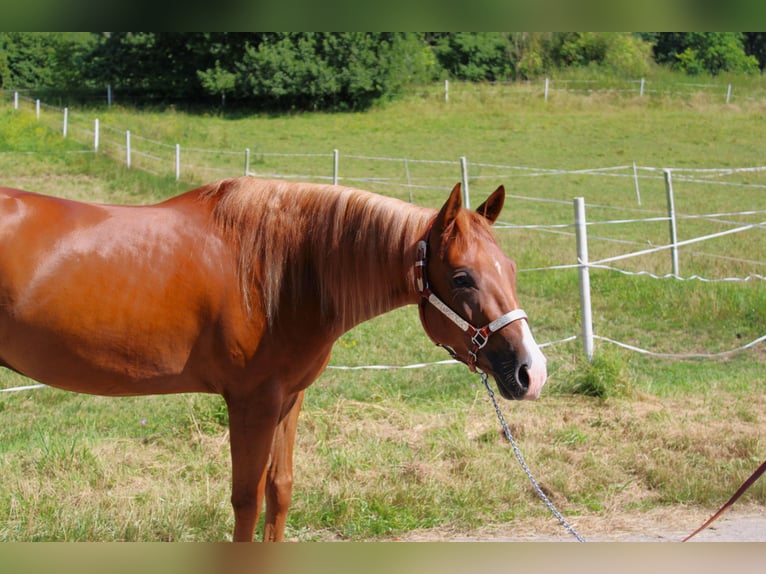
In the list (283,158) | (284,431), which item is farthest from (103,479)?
(283,158)

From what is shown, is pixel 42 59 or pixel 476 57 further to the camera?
pixel 476 57

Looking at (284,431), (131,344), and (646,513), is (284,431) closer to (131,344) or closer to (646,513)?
(131,344)

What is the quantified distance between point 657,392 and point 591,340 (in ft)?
2.54

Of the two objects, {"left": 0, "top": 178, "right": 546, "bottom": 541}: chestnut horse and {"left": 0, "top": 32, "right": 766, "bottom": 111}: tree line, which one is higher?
{"left": 0, "top": 32, "right": 766, "bottom": 111}: tree line

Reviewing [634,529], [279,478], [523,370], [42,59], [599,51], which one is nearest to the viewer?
[523,370]

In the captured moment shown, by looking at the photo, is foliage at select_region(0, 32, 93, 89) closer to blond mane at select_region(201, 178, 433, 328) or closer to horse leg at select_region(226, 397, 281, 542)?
blond mane at select_region(201, 178, 433, 328)

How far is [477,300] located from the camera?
8.52 ft

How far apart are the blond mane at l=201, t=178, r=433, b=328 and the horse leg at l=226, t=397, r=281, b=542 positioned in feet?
1.19

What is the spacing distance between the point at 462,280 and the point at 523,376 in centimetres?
41

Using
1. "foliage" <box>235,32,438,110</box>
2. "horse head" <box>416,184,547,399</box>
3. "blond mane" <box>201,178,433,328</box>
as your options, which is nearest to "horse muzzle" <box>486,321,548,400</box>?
"horse head" <box>416,184,547,399</box>

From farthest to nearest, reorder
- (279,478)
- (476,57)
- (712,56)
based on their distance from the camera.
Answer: (476,57), (712,56), (279,478)

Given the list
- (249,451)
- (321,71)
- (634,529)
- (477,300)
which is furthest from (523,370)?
(321,71)

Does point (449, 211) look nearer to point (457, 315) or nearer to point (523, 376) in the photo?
point (457, 315)

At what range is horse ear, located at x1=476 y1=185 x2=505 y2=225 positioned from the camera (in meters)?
2.75
